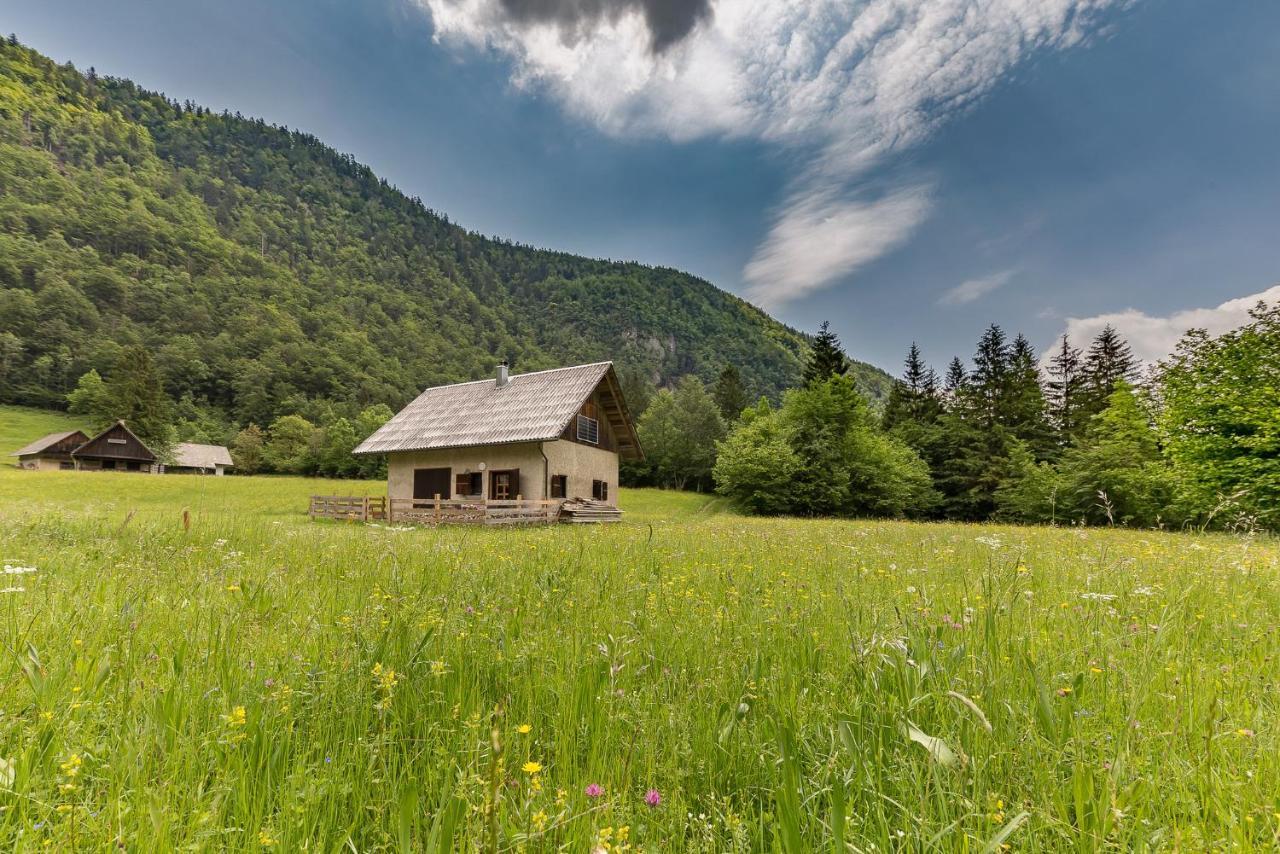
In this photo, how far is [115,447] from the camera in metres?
55.9

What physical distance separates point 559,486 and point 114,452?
6391 cm

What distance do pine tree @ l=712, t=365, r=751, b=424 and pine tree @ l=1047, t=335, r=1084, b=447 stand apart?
30.4 meters

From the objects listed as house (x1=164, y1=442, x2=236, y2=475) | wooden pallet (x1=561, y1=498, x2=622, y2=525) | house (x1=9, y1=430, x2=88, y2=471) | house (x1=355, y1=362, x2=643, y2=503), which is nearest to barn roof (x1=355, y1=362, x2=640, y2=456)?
house (x1=355, y1=362, x2=643, y2=503)

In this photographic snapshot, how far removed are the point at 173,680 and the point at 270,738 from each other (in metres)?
0.65

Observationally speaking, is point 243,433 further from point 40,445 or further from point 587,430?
point 587,430

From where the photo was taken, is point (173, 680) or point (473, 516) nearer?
point (173, 680)

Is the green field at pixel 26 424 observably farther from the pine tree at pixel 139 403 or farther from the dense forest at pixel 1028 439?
the dense forest at pixel 1028 439

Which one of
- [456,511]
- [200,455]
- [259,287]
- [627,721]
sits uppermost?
[259,287]

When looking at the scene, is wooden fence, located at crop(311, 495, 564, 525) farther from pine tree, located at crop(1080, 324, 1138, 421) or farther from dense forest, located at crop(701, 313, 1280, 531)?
pine tree, located at crop(1080, 324, 1138, 421)

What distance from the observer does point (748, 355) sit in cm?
13850

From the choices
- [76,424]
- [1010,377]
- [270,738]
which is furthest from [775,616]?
[76,424]

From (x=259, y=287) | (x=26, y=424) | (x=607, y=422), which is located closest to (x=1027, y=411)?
(x=607, y=422)

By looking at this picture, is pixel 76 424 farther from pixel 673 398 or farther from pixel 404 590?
pixel 404 590

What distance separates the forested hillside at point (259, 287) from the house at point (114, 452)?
729 inches
